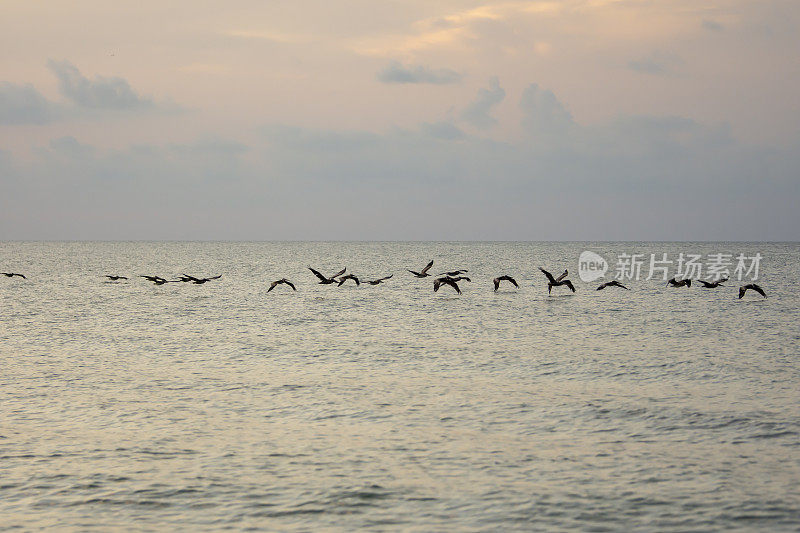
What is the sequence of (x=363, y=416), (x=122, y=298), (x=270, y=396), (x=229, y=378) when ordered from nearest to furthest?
(x=363, y=416) → (x=270, y=396) → (x=229, y=378) → (x=122, y=298)

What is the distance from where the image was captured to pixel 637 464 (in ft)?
46.8

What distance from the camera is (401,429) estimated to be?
16922 mm

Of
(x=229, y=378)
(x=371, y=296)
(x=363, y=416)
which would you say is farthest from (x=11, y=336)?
(x=371, y=296)

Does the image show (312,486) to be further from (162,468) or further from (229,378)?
(229,378)

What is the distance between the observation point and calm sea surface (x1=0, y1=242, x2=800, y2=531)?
39.8 ft

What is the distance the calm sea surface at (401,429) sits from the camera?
39.8 feet

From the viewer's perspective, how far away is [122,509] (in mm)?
12195

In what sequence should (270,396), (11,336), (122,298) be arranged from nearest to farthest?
(270,396), (11,336), (122,298)

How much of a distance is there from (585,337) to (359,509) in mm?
23331

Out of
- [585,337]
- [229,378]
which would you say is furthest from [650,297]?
[229,378]

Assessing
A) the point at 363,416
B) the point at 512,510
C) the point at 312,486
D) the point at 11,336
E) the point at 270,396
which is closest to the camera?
the point at 512,510

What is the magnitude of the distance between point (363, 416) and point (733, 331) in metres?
23.5

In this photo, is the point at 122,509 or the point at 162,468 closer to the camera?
the point at 122,509

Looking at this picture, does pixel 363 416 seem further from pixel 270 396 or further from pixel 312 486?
pixel 312 486
